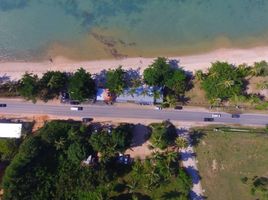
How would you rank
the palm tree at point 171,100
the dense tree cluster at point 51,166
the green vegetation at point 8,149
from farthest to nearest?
the palm tree at point 171,100
the green vegetation at point 8,149
the dense tree cluster at point 51,166

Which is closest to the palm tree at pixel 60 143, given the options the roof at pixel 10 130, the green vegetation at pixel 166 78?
the roof at pixel 10 130

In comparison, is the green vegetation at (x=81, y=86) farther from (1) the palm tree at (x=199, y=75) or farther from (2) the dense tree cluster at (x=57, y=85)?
(1) the palm tree at (x=199, y=75)

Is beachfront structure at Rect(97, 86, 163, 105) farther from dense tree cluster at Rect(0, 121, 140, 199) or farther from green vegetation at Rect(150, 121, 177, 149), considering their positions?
dense tree cluster at Rect(0, 121, 140, 199)

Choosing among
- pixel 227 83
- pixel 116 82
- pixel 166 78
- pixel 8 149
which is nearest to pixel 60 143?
pixel 8 149

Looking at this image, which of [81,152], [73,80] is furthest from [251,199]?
[73,80]

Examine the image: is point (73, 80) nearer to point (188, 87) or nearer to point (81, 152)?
point (81, 152)

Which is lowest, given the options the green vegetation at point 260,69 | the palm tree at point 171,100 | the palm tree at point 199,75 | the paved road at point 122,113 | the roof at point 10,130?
the roof at point 10,130

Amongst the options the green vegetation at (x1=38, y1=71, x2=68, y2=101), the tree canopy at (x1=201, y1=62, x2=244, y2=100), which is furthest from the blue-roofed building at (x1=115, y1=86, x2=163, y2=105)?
the green vegetation at (x1=38, y1=71, x2=68, y2=101)
